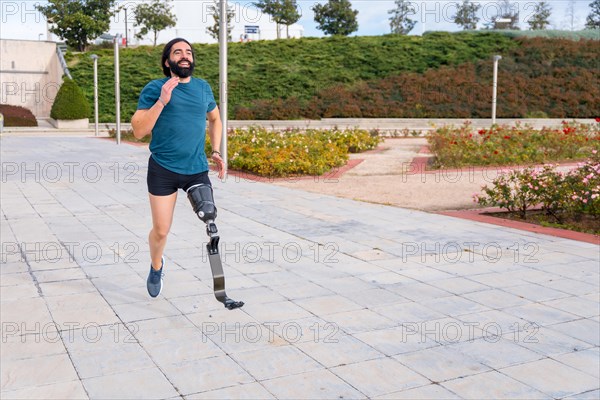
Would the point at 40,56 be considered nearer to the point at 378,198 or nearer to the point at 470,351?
the point at 378,198

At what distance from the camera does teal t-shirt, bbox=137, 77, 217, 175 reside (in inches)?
178

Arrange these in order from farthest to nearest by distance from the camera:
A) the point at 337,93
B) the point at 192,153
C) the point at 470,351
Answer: the point at 337,93 → the point at 192,153 → the point at 470,351

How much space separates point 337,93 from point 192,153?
36.3 metres

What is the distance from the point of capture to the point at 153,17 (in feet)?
194

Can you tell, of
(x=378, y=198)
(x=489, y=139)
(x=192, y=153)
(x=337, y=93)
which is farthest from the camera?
(x=337, y=93)

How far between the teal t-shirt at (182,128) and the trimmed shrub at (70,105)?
3388cm

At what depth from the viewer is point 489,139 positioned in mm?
17594

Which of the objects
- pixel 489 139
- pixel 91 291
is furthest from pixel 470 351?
pixel 489 139

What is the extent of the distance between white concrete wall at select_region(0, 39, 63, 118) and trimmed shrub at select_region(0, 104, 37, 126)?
561cm

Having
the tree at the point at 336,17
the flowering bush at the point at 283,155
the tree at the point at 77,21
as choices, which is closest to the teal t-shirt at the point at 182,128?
the flowering bush at the point at 283,155

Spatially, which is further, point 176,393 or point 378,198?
point 378,198

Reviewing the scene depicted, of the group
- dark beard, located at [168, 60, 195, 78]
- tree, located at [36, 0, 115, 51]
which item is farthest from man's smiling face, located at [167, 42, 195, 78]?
tree, located at [36, 0, 115, 51]

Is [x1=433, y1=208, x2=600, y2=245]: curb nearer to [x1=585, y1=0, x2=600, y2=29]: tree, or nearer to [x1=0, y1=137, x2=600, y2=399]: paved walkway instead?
[x1=0, y1=137, x2=600, y2=399]: paved walkway

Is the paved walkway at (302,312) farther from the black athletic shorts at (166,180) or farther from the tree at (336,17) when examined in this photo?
the tree at (336,17)
